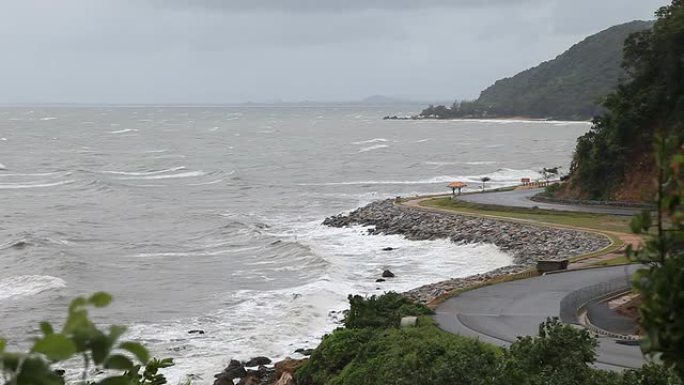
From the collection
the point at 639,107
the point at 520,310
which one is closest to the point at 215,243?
the point at 639,107

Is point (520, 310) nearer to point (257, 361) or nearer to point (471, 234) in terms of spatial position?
point (257, 361)

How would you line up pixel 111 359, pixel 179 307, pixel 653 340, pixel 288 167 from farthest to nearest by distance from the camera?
pixel 288 167, pixel 179 307, pixel 653 340, pixel 111 359

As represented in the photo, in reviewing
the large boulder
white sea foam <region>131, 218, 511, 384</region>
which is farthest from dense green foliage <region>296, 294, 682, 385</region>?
white sea foam <region>131, 218, 511, 384</region>

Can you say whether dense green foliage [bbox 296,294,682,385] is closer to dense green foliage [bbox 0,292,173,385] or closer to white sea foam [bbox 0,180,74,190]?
dense green foliage [bbox 0,292,173,385]

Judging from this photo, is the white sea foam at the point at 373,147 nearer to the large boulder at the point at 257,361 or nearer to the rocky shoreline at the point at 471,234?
the rocky shoreline at the point at 471,234

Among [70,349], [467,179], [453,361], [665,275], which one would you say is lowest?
[467,179]

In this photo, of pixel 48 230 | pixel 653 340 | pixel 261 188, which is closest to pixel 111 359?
pixel 653 340

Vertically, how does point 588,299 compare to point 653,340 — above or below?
below

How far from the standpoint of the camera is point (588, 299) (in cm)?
2684

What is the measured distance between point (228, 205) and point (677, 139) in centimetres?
6605

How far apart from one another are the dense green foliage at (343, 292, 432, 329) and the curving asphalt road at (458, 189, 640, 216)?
2353 centimetres

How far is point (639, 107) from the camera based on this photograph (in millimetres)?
51844

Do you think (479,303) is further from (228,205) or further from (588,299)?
(228,205)

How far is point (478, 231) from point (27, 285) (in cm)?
2419
